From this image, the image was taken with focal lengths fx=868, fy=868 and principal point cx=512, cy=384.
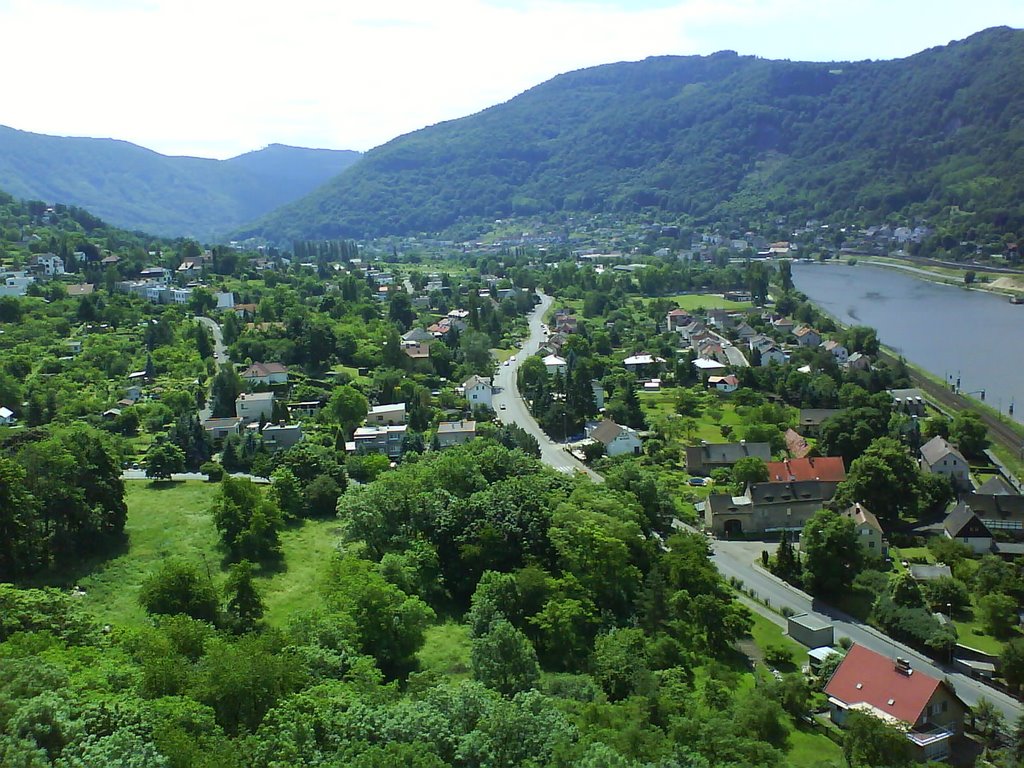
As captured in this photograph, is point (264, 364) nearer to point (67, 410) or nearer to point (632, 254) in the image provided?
point (67, 410)

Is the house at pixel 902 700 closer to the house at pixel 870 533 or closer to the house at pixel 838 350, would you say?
the house at pixel 870 533

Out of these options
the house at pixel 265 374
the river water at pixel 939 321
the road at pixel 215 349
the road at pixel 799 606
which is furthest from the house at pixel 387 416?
the river water at pixel 939 321

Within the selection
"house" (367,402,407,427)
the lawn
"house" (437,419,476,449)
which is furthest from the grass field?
the lawn

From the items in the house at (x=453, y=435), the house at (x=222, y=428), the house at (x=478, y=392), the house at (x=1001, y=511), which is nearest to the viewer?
the house at (x=1001, y=511)

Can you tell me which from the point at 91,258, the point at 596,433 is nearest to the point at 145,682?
the point at 596,433

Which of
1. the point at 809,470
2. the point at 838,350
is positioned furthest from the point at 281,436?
the point at 838,350

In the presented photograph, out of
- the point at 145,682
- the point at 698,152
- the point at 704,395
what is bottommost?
the point at 704,395

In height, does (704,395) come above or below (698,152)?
below
